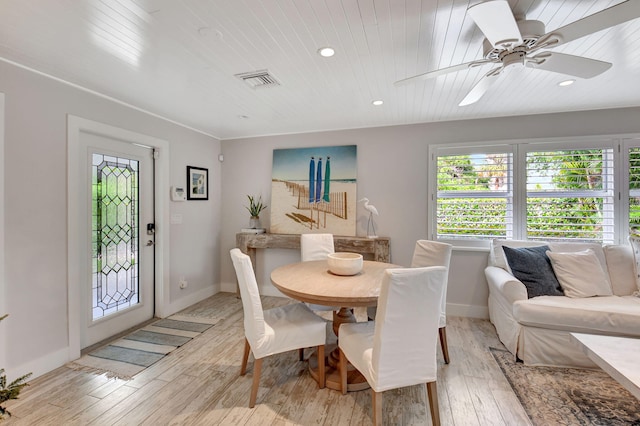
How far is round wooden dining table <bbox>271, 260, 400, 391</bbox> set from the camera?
181 centimetres

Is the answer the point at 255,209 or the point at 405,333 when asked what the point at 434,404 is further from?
the point at 255,209

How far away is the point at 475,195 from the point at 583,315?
160 cm

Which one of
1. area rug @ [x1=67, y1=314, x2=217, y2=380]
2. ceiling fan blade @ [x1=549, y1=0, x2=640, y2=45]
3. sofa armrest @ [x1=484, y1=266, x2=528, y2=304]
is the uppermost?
ceiling fan blade @ [x1=549, y1=0, x2=640, y2=45]

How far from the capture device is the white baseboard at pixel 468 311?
346 cm

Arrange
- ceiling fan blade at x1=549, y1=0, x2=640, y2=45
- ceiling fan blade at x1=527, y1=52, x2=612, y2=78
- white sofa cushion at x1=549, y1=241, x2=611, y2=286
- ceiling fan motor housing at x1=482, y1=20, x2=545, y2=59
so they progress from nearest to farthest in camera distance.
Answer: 1. ceiling fan blade at x1=549, y1=0, x2=640, y2=45
2. ceiling fan motor housing at x1=482, y1=20, x2=545, y2=59
3. ceiling fan blade at x1=527, y1=52, x2=612, y2=78
4. white sofa cushion at x1=549, y1=241, x2=611, y2=286

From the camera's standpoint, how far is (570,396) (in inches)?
79.4

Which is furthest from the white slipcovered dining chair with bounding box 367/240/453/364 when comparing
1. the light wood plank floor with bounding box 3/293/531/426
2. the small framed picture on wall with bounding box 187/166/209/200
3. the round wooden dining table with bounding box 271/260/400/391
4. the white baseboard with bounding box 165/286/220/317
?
the small framed picture on wall with bounding box 187/166/209/200

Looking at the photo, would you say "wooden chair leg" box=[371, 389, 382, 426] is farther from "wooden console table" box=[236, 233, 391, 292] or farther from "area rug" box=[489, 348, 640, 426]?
"wooden console table" box=[236, 233, 391, 292]

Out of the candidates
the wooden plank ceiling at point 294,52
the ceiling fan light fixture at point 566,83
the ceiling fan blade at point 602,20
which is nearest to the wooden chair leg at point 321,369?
the wooden plank ceiling at point 294,52

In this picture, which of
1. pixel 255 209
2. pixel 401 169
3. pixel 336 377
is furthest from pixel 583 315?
pixel 255 209

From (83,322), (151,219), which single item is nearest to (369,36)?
(151,219)

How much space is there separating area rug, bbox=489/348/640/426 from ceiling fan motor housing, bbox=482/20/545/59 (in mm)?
2198

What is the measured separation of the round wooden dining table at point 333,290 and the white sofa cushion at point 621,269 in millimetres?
2225

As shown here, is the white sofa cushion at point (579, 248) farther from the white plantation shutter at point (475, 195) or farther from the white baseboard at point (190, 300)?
the white baseboard at point (190, 300)
